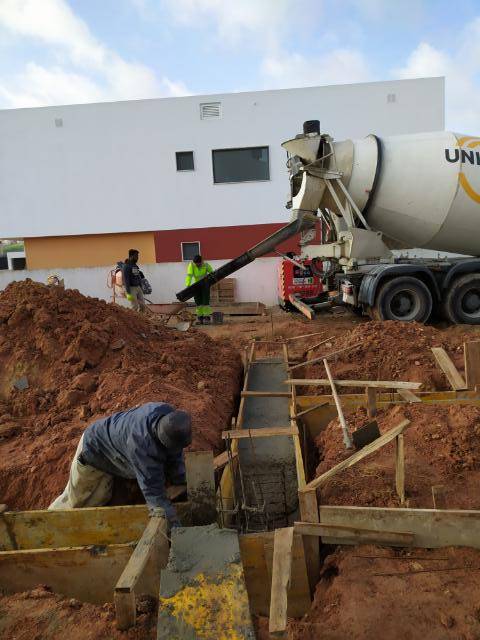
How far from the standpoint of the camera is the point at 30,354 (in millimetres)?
5746

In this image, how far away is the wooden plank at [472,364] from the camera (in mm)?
4449

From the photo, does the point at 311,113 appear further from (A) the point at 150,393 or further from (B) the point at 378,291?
(A) the point at 150,393

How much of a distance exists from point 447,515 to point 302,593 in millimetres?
1104

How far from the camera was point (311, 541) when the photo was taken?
9.95 feet

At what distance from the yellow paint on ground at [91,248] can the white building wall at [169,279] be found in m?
2.00

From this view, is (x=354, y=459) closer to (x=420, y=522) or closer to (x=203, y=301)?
(x=420, y=522)

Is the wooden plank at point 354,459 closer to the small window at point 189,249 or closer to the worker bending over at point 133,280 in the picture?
the worker bending over at point 133,280

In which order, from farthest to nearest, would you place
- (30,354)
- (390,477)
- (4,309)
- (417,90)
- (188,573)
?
(417,90) → (4,309) → (30,354) → (390,477) → (188,573)

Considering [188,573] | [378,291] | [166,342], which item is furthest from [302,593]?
[378,291]

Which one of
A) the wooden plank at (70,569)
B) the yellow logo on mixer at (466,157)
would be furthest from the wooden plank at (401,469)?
the yellow logo on mixer at (466,157)

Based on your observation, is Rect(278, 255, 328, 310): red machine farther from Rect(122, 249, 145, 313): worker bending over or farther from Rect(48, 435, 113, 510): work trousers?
Rect(48, 435, 113, 510): work trousers

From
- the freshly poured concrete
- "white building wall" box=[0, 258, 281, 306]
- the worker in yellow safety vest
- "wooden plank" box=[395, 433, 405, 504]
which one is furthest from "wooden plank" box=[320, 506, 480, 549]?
"white building wall" box=[0, 258, 281, 306]

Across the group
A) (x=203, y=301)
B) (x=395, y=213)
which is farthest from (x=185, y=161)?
(x=395, y=213)

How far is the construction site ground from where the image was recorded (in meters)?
2.50
